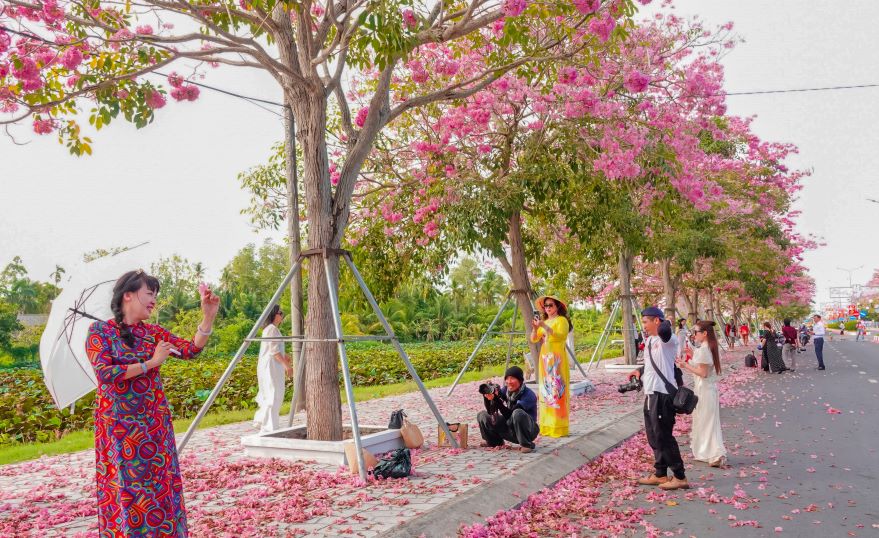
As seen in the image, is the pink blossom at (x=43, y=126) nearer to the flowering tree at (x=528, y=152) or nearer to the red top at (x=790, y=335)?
the flowering tree at (x=528, y=152)

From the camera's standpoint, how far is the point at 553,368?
31.9 feet

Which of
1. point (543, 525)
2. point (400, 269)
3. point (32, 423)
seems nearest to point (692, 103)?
point (400, 269)

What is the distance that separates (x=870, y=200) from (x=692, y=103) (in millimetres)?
24918

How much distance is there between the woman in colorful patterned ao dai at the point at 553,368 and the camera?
31.9ft

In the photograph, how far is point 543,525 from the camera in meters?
5.94

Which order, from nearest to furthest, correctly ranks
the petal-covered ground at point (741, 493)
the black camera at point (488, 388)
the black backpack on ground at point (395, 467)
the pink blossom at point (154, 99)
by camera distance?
the petal-covered ground at point (741, 493), the black backpack on ground at point (395, 467), the black camera at point (488, 388), the pink blossom at point (154, 99)

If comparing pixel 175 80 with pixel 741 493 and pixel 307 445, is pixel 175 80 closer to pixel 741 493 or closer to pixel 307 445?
pixel 307 445

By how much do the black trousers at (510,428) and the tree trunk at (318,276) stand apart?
1.84 m

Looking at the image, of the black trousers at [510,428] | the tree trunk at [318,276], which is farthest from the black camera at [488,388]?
the tree trunk at [318,276]

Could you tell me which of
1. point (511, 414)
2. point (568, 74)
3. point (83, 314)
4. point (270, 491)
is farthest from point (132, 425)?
point (568, 74)

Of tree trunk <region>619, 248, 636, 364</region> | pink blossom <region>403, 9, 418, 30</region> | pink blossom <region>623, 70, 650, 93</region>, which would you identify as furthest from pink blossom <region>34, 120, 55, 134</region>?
tree trunk <region>619, 248, 636, 364</region>

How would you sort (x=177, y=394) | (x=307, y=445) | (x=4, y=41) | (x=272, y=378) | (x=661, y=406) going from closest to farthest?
(x=4, y=41), (x=661, y=406), (x=307, y=445), (x=272, y=378), (x=177, y=394)

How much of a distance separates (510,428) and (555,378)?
1.14 metres

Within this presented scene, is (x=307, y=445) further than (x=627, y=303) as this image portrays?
No
